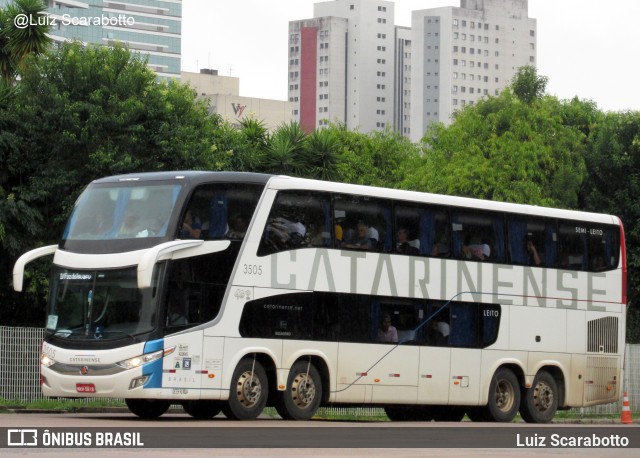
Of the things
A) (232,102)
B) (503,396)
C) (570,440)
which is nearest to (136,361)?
(570,440)

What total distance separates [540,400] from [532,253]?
313cm

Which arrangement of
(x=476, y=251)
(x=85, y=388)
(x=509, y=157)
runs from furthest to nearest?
(x=509, y=157)
(x=476, y=251)
(x=85, y=388)

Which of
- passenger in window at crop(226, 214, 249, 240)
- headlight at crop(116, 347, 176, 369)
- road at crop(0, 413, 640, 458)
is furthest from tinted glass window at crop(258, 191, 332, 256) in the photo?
road at crop(0, 413, 640, 458)

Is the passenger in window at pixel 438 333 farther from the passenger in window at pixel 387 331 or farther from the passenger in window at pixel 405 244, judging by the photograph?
the passenger in window at pixel 405 244

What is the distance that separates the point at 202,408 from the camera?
2492cm

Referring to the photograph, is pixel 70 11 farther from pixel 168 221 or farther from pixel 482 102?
pixel 168 221

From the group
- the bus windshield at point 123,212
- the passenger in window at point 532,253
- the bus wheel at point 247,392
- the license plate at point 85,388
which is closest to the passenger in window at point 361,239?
the bus wheel at point 247,392

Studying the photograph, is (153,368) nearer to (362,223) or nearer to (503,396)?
(362,223)

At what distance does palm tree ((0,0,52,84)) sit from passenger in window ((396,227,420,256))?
685 inches

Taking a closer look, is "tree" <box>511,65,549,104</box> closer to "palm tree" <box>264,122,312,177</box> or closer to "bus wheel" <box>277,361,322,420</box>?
"palm tree" <box>264,122,312,177</box>

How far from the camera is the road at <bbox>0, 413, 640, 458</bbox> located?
15039 mm

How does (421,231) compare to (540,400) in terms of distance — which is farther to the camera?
(540,400)

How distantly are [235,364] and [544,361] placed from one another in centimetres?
845

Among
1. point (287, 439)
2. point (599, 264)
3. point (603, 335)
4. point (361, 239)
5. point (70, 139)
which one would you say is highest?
point (70, 139)
